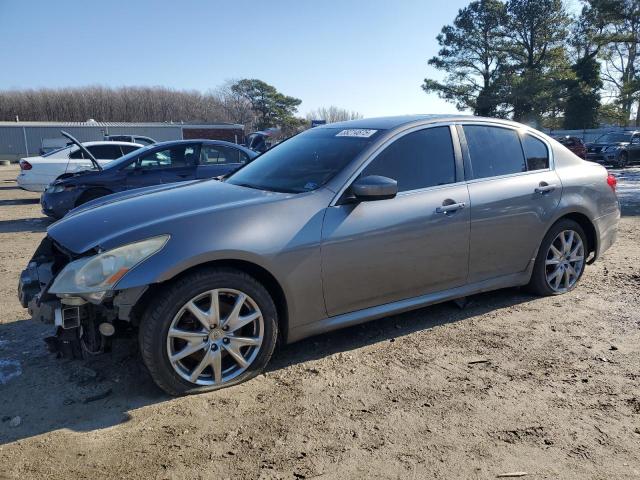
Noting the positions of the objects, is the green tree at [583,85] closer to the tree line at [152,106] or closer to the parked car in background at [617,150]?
the parked car in background at [617,150]

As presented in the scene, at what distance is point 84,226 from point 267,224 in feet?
3.90

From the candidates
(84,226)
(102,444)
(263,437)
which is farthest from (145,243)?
(263,437)

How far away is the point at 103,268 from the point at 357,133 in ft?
6.97

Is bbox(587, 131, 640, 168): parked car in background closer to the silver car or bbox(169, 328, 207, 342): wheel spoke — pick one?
the silver car

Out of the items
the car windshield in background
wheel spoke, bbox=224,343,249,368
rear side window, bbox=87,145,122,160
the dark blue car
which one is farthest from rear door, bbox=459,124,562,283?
rear side window, bbox=87,145,122,160

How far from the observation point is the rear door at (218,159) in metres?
9.06

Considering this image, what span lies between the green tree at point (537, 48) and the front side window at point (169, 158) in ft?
116

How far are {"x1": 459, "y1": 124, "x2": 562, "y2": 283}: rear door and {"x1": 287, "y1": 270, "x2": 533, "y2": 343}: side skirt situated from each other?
0.23 ft

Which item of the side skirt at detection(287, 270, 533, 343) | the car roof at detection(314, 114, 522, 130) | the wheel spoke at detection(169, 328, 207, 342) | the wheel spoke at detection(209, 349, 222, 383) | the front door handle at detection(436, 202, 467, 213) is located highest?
the car roof at detection(314, 114, 522, 130)

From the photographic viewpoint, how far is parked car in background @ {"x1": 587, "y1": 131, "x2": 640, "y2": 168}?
2333cm

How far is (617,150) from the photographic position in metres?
23.2

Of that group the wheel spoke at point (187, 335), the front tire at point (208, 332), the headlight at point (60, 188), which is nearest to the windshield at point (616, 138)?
the headlight at point (60, 188)

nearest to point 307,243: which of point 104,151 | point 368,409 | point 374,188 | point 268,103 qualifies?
point 374,188

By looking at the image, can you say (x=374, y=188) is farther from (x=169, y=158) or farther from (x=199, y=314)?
(x=169, y=158)
